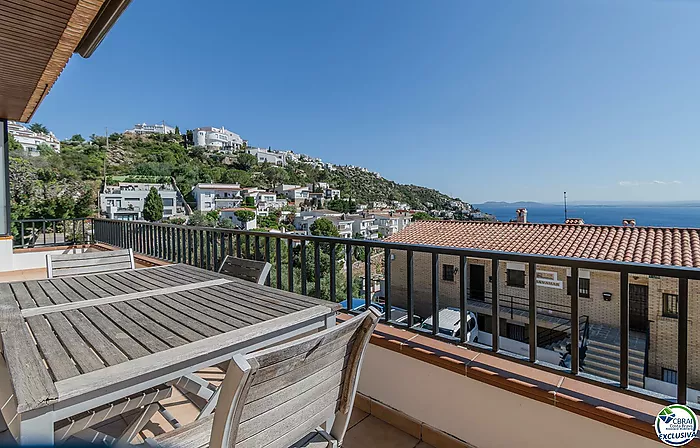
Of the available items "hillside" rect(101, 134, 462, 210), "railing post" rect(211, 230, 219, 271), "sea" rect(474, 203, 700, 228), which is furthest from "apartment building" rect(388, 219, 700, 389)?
"hillside" rect(101, 134, 462, 210)

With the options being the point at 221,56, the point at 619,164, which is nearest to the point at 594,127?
the point at 619,164

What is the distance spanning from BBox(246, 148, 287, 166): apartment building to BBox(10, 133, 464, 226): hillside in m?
4.28

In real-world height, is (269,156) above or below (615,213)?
above

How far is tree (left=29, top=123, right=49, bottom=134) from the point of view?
4762 centimetres

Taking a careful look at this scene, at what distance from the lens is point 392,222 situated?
3672 centimetres

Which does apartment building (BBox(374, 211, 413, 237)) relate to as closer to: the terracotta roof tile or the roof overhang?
the terracotta roof tile

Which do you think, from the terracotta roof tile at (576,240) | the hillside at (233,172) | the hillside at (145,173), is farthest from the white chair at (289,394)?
the hillside at (233,172)

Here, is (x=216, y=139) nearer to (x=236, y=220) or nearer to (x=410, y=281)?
(x=236, y=220)

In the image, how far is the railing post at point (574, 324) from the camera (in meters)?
1.42

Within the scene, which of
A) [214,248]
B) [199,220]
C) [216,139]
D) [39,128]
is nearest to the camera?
[214,248]

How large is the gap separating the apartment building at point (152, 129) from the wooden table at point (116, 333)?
6898 cm

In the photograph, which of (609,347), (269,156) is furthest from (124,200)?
(269,156)

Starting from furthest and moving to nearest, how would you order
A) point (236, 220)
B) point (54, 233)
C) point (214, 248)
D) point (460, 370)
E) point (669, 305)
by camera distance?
point (236, 220) → point (54, 233) → point (669, 305) → point (214, 248) → point (460, 370)
